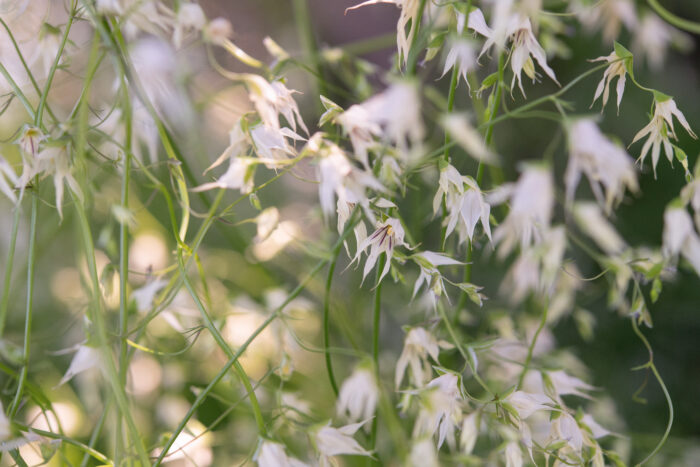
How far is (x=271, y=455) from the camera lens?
0.25 m

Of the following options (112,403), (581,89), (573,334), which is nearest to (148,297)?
(112,403)

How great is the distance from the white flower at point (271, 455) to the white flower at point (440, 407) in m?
0.06

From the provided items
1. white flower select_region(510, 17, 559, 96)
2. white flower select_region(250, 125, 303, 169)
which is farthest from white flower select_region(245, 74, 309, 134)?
white flower select_region(510, 17, 559, 96)

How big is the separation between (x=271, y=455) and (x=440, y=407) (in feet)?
0.24

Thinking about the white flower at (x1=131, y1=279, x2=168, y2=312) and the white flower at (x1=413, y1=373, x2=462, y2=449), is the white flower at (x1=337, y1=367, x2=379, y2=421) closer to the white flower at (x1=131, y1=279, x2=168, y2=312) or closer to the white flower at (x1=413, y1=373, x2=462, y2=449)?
the white flower at (x1=413, y1=373, x2=462, y2=449)

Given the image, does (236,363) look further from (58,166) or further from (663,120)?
(663,120)

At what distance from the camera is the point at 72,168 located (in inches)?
11.1

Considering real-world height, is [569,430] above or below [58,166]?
below

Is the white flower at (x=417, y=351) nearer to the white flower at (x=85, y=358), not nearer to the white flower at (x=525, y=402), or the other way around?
the white flower at (x=525, y=402)

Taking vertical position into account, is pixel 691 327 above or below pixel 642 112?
below

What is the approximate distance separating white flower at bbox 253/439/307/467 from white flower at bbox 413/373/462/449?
0.06 m

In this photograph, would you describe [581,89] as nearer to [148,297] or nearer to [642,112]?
[642,112]

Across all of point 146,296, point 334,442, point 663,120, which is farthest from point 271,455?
point 663,120

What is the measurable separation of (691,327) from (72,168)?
2.15ft
